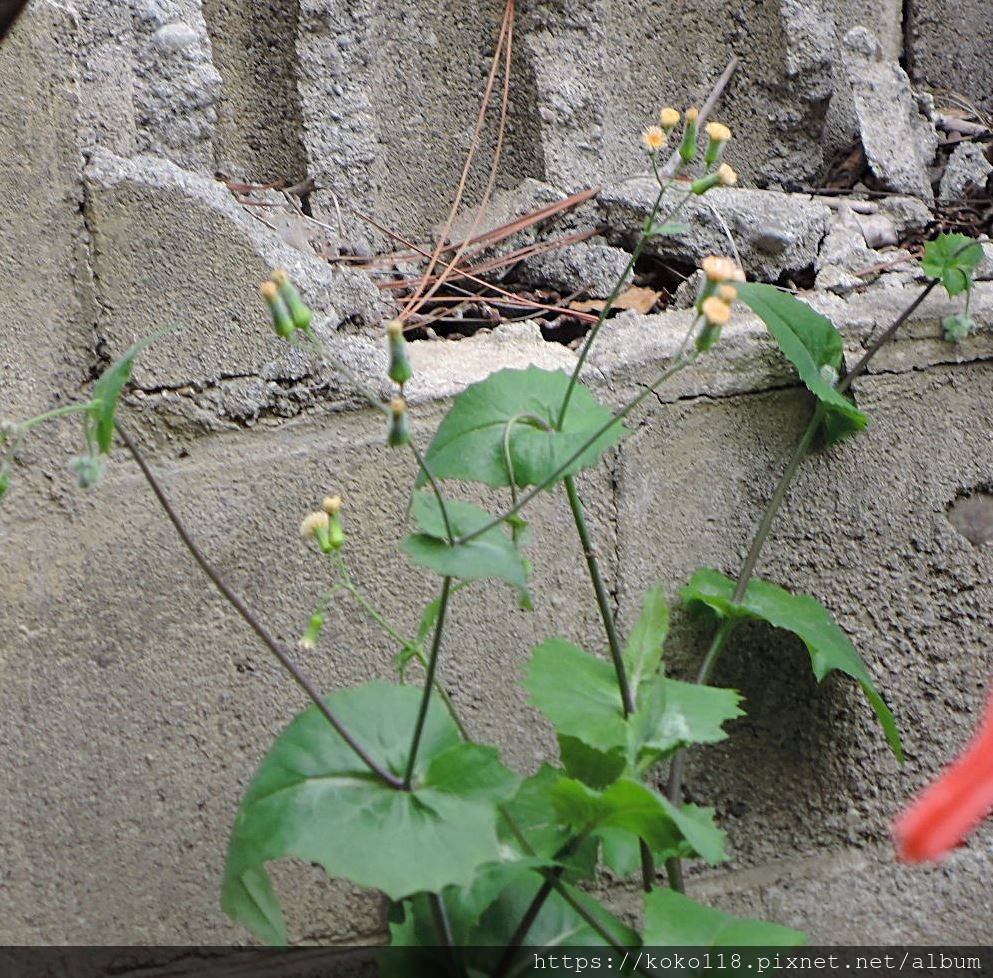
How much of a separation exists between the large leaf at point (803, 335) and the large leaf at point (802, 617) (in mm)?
202

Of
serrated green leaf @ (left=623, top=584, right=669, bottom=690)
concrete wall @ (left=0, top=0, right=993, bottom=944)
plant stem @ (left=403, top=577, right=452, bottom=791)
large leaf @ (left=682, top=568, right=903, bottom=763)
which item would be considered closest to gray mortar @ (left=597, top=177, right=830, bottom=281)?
concrete wall @ (left=0, top=0, right=993, bottom=944)

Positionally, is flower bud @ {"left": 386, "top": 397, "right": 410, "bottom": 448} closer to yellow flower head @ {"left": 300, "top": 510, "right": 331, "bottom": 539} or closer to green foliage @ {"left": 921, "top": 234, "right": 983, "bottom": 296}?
yellow flower head @ {"left": 300, "top": 510, "right": 331, "bottom": 539}

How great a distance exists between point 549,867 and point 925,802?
593mm

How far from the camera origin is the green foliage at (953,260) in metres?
1.20

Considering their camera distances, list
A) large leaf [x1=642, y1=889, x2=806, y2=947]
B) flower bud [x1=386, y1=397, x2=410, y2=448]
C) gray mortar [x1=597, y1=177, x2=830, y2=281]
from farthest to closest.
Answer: gray mortar [x1=597, y1=177, x2=830, y2=281]
large leaf [x1=642, y1=889, x2=806, y2=947]
flower bud [x1=386, y1=397, x2=410, y2=448]

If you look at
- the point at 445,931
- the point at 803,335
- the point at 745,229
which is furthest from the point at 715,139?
the point at 445,931

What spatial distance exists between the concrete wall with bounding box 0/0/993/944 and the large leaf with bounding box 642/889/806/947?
307mm

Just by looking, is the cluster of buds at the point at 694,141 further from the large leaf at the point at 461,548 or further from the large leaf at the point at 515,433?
the large leaf at the point at 461,548

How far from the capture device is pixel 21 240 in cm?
109

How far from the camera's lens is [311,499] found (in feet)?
3.87

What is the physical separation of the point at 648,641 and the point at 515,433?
231mm

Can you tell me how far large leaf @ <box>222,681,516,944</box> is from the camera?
79 centimetres

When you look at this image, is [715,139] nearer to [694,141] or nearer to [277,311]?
[694,141]

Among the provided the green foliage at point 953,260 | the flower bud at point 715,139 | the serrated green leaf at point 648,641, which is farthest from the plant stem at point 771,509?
the flower bud at point 715,139
